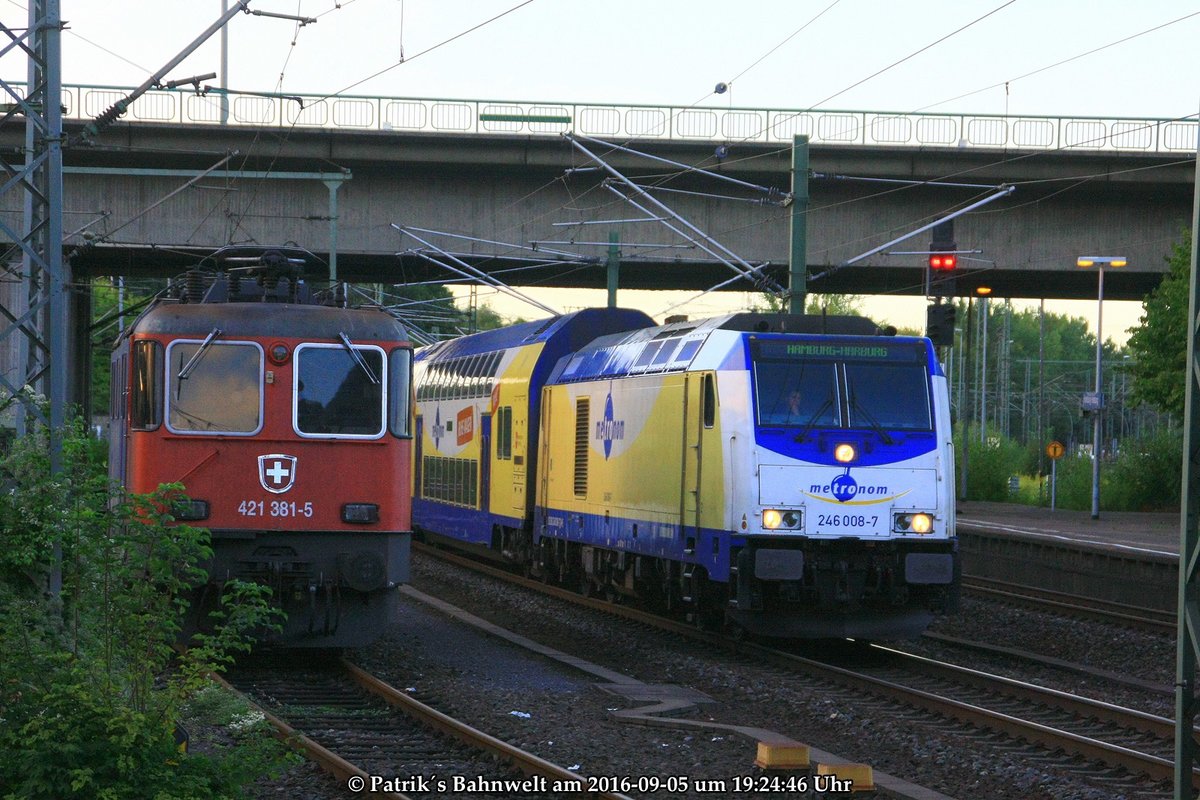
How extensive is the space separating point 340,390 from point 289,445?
0.66 metres

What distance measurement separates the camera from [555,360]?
22.5 meters

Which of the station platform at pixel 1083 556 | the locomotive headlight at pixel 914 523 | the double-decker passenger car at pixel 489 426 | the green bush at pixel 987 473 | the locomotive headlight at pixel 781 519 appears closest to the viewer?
the locomotive headlight at pixel 781 519

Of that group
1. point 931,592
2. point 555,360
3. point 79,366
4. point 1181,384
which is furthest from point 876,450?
point 79,366

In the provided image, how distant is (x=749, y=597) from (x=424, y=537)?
679 inches

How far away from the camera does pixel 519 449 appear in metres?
23.0

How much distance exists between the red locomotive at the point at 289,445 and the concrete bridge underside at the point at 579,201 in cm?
1892

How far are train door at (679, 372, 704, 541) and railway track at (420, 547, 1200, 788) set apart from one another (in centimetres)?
139

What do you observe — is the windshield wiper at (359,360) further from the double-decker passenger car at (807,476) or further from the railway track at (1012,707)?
the railway track at (1012,707)

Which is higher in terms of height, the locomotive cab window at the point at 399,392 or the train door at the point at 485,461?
the locomotive cab window at the point at 399,392

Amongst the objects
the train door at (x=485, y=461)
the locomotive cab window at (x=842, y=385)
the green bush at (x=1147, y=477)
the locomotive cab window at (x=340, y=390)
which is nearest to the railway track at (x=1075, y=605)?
the locomotive cab window at (x=842, y=385)

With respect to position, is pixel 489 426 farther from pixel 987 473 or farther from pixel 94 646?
pixel 987 473

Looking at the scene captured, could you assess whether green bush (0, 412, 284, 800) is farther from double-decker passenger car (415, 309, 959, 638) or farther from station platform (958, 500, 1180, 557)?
station platform (958, 500, 1180, 557)

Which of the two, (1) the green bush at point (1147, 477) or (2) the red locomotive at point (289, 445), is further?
(1) the green bush at point (1147, 477)

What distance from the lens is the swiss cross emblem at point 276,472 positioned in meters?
13.5
